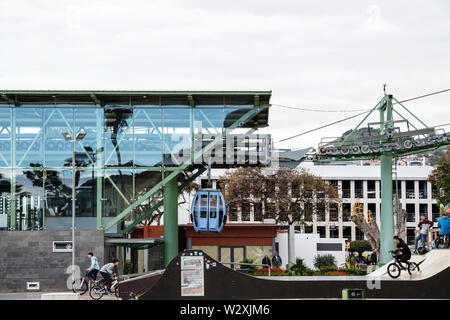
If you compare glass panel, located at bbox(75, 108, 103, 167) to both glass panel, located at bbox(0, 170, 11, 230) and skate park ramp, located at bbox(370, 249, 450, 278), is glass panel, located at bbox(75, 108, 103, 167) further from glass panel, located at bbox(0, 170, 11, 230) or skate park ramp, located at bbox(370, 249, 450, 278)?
skate park ramp, located at bbox(370, 249, 450, 278)

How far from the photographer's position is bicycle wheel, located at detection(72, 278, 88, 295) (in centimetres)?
3228

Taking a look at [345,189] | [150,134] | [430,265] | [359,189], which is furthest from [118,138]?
[359,189]

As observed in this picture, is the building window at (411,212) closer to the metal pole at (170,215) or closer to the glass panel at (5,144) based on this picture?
the metal pole at (170,215)

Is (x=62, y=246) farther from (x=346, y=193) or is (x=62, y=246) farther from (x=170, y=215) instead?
(x=346, y=193)

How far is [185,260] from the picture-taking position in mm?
24984

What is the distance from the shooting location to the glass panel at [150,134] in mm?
41031

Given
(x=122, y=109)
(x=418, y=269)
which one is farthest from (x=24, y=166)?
(x=418, y=269)

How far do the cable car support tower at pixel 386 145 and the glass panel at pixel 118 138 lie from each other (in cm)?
2098

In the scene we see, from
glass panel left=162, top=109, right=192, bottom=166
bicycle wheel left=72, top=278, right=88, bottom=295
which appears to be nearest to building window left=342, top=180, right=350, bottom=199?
glass panel left=162, top=109, right=192, bottom=166

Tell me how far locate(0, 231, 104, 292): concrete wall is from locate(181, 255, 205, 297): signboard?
14.9 m

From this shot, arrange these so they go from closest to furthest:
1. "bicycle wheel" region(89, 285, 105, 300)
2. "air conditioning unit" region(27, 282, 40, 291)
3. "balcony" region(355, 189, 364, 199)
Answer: "bicycle wheel" region(89, 285, 105, 300) → "air conditioning unit" region(27, 282, 40, 291) → "balcony" region(355, 189, 364, 199)

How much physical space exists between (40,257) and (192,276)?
1675cm

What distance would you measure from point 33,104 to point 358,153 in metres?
27.1

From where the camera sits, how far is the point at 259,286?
82.9 feet
